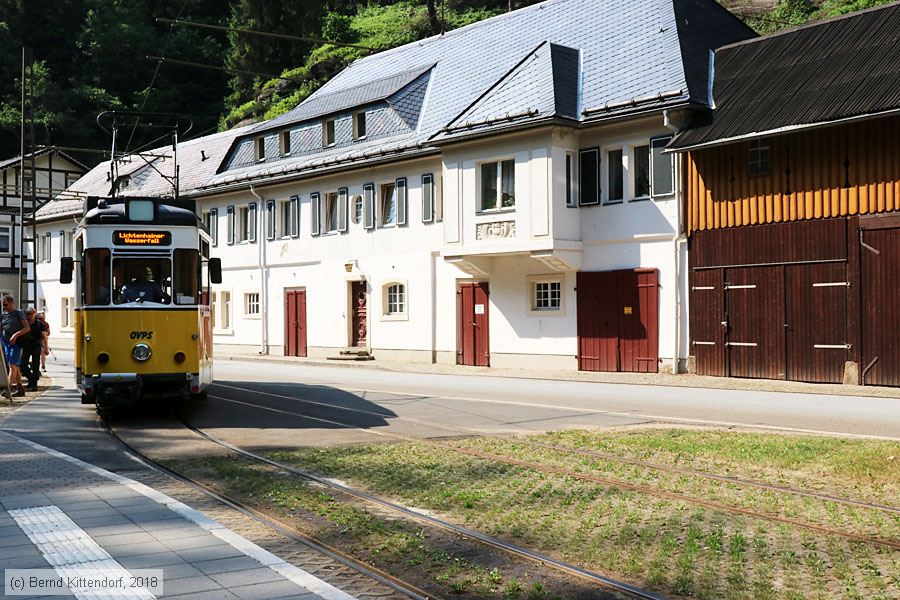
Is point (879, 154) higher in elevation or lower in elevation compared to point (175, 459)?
higher

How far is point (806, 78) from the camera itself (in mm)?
22156

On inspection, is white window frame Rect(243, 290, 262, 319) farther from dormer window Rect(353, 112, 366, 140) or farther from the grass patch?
the grass patch

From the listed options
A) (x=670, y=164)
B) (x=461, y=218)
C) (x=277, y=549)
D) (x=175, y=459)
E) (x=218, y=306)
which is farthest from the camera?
(x=218, y=306)

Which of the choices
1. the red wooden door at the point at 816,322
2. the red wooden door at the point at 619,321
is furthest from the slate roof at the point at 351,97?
the red wooden door at the point at 816,322

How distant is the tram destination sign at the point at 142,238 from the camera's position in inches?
569

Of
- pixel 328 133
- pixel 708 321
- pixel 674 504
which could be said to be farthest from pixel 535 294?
pixel 674 504

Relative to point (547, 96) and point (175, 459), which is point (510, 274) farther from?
point (175, 459)

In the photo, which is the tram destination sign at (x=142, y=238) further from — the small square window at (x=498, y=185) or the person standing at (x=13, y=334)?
the small square window at (x=498, y=185)

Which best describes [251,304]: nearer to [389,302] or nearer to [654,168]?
[389,302]

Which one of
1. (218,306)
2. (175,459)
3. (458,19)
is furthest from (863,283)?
(458,19)

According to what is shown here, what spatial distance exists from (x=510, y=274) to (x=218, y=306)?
17.4m

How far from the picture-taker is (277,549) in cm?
670

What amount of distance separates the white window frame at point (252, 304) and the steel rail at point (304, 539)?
94.4 feet

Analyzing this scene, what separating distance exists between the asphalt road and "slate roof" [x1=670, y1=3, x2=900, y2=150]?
6.01m
